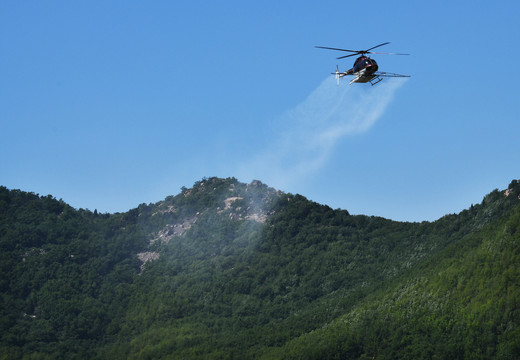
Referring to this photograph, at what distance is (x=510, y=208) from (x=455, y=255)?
70.8 ft

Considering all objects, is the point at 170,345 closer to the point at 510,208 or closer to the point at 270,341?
the point at 270,341

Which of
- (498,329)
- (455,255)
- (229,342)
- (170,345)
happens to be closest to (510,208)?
(455,255)

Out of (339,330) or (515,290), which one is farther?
(339,330)

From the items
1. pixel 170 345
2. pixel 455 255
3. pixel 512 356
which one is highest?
pixel 455 255

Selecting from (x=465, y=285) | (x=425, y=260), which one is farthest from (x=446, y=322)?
(x=425, y=260)

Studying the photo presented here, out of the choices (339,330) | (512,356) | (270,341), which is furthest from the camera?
(270,341)

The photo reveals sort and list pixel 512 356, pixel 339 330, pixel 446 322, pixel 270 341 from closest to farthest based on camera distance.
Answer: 1. pixel 512 356
2. pixel 446 322
3. pixel 339 330
4. pixel 270 341

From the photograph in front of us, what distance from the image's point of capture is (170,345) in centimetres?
18700

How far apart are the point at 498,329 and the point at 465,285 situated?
14.9m

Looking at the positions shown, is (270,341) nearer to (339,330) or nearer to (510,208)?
(339,330)

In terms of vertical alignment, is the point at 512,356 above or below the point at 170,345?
below

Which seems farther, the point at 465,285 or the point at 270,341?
the point at 270,341

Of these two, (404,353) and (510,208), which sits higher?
(510,208)

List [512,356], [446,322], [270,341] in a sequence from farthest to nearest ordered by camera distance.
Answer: [270,341] → [446,322] → [512,356]
